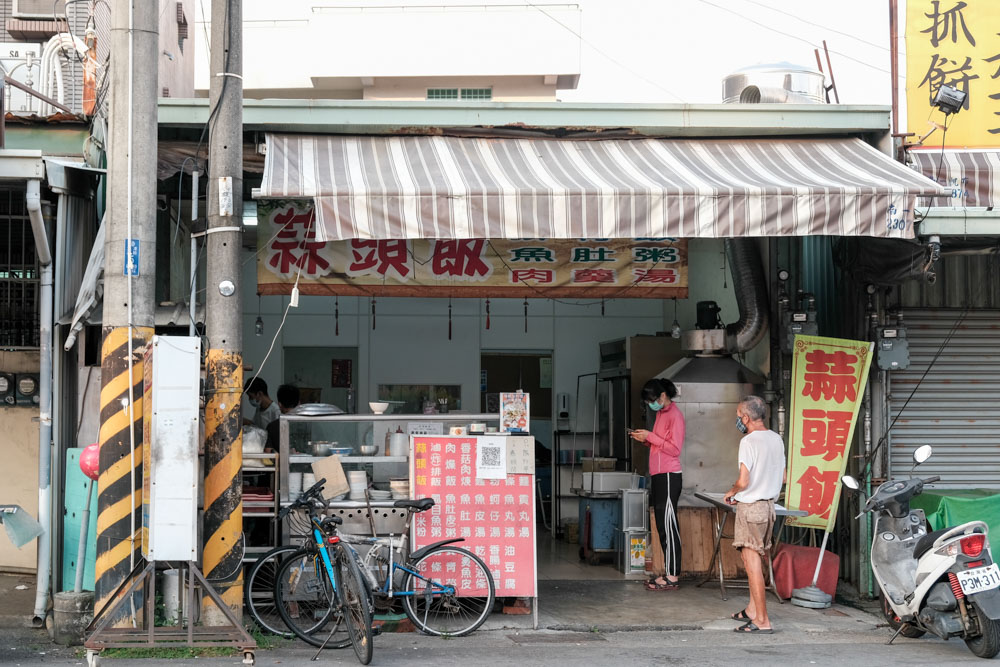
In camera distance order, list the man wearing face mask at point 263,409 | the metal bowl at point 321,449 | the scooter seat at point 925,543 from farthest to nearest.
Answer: the man wearing face mask at point 263,409, the metal bowl at point 321,449, the scooter seat at point 925,543

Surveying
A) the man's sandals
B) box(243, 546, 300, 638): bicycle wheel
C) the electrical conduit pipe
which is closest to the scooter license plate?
the man's sandals

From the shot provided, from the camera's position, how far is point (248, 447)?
8555mm

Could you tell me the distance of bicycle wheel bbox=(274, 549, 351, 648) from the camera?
24.4 feet

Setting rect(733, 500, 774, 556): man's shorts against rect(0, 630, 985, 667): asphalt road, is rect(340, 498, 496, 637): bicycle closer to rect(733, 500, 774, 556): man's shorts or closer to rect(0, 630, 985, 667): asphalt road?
rect(0, 630, 985, 667): asphalt road

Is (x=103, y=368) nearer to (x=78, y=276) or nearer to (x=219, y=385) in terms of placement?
(x=219, y=385)

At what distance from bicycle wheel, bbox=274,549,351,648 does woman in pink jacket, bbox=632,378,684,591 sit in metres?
3.65

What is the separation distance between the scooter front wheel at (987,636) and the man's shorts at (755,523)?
62.7 inches

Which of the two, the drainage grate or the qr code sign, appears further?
the qr code sign

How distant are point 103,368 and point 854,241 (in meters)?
6.80

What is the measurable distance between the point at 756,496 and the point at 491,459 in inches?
→ 85.9

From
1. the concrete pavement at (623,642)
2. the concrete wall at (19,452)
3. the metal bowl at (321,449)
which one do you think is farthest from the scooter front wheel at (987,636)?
the concrete wall at (19,452)

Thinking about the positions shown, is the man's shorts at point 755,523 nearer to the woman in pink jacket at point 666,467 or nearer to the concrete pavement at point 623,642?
the concrete pavement at point 623,642

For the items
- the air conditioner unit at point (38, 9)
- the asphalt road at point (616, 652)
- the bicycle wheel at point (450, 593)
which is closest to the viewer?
the asphalt road at point (616, 652)

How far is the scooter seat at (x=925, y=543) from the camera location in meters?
7.54
